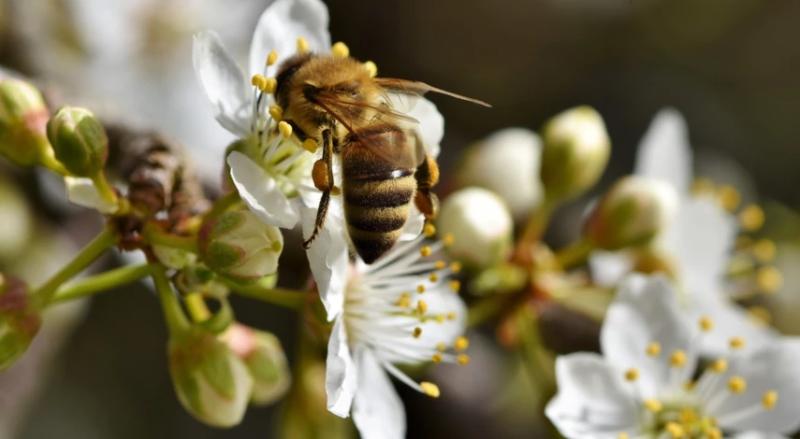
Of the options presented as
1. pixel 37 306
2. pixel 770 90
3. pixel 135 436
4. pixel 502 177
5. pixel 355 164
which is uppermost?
pixel 355 164

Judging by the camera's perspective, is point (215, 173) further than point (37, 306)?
Yes

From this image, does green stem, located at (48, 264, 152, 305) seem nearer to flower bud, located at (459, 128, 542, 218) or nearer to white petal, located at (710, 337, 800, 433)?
flower bud, located at (459, 128, 542, 218)

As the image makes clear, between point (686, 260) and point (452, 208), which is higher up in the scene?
point (452, 208)

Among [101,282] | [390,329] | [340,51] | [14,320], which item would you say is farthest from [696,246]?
[14,320]

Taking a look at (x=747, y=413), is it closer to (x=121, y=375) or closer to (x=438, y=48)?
(x=121, y=375)

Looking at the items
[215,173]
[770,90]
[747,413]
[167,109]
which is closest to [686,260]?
[747,413]
